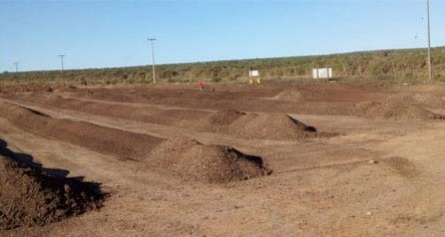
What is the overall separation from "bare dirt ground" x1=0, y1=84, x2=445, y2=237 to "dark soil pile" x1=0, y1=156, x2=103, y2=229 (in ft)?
1.08

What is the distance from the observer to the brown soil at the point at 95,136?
935 inches

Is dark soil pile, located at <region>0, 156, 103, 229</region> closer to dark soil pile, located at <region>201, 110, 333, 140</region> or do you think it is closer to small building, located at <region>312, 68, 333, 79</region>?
dark soil pile, located at <region>201, 110, 333, 140</region>

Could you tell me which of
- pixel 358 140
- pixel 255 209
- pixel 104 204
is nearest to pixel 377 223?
pixel 255 209

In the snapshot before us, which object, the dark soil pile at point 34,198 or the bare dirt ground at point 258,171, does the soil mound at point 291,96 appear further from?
the dark soil pile at point 34,198

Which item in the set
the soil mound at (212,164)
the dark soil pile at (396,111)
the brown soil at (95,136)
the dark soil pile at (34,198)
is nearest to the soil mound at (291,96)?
the dark soil pile at (396,111)

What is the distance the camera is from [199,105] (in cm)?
4503

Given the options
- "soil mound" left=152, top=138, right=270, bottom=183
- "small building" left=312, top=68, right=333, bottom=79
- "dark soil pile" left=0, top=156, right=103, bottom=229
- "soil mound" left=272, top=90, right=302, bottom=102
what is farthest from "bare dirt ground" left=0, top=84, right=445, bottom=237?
"small building" left=312, top=68, right=333, bottom=79

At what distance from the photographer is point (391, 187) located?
14883 millimetres

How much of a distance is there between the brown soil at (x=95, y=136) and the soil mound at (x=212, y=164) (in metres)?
2.74

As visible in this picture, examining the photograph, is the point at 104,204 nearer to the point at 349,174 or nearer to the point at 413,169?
the point at 349,174

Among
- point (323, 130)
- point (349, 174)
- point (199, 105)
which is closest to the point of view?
point (349, 174)

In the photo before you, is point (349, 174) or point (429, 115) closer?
point (349, 174)

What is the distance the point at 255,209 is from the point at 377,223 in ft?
8.49

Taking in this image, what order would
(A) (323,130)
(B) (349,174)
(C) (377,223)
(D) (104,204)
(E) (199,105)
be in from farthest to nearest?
(E) (199,105) < (A) (323,130) < (B) (349,174) < (D) (104,204) < (C) (377,223)
